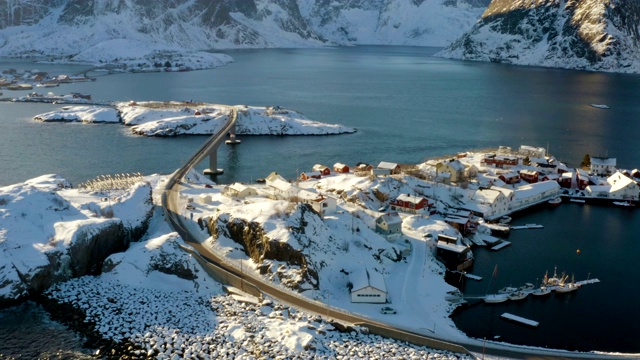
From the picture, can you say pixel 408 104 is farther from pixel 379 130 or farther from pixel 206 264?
pixel 206 264

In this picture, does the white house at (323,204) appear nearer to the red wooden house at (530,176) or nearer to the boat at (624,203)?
the red wooden house at (530,176)

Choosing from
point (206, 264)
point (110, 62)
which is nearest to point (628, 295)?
point (206, 264)

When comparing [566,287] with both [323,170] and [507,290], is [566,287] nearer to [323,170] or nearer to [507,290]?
[507,290]

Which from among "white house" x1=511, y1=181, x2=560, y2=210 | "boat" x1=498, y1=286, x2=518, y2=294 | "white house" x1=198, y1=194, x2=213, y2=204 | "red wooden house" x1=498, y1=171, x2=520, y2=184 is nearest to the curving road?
"white house" x1=198, y1=194, x2=213, y2=204

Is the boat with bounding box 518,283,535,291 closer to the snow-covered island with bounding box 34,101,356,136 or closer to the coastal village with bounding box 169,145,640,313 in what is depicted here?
the coastal village with bounding box 169,145,640,313

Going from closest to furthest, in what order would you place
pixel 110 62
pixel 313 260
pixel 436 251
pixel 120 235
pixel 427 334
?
pixel 427 334 < pixel 313 260 < pixel 120 235 < pixel 436 251 < pixel 110 62
